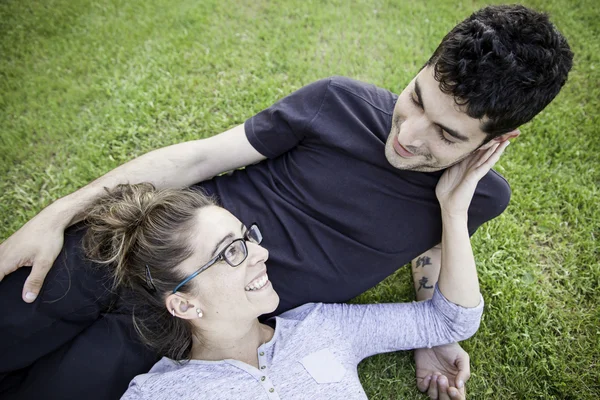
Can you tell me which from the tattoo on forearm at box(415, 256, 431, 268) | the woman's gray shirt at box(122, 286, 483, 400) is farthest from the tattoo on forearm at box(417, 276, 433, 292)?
the woman's gray shirt at box(122, 286, 483, 400)

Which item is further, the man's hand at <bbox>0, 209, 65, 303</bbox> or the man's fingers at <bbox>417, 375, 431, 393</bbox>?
the man's fingers at <bbox>417, 375, 431, 393</bbox>

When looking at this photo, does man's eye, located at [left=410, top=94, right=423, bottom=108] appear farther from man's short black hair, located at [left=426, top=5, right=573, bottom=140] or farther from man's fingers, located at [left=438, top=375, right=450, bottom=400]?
man's fingers, located at [left=438, top=375, right=450, bottom=400]

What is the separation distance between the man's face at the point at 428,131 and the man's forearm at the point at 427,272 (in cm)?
99

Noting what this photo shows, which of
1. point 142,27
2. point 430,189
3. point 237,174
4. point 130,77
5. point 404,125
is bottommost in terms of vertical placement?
point 430,189

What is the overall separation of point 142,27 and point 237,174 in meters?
3.01

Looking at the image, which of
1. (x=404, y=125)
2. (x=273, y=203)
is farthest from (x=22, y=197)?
(x=404, y=125)

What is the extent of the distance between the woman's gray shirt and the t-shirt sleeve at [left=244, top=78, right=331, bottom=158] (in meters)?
1.10

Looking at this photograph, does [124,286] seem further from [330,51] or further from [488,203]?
[330,51]

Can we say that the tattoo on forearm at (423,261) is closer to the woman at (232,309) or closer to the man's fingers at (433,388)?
the woman at (232,309)

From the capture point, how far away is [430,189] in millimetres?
2602

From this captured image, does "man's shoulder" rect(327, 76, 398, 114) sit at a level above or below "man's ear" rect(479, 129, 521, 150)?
above

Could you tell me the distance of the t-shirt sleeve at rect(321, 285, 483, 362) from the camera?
2549 mm

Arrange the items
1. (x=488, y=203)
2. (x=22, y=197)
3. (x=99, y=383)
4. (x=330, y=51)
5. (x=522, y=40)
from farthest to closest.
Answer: (x=330, y=51), (x=22, y=197), (x=488, y=203), (x=99, y=383), (x=522, y=40)

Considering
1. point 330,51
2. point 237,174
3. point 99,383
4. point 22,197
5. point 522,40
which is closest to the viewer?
point 522,40
